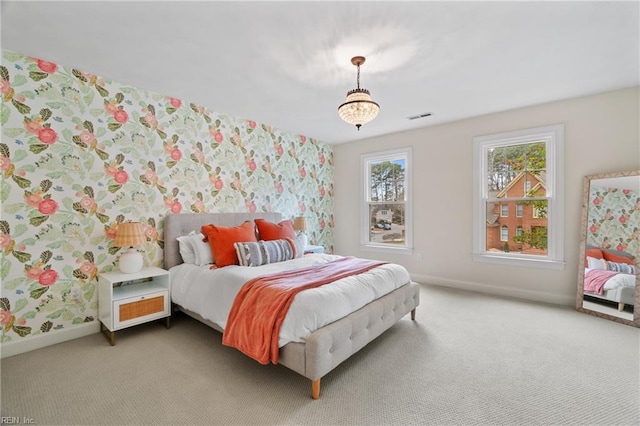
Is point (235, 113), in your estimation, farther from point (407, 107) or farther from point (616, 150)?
point (616, 150)

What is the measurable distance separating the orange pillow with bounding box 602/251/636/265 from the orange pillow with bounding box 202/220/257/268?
3.99 m

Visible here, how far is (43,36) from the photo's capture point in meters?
2.18

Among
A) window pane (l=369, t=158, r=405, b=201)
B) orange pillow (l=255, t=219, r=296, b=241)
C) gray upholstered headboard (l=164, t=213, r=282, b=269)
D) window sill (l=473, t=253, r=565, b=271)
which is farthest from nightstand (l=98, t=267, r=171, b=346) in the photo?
window sill (l=473, t=253, r=565, b=271)

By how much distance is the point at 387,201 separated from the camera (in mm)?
5062

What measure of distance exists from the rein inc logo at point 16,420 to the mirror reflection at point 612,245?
4.97m

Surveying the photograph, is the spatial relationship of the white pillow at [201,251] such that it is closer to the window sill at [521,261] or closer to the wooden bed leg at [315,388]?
the wooden bed leg at [315,388]

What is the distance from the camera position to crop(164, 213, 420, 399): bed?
1849 millimetres

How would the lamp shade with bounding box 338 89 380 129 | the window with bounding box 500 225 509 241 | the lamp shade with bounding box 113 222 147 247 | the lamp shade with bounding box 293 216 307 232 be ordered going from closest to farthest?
the lamp shade with bounding box 338 89 380 129 → the lamp shade with bounding box 113 222 147 247 → the window with bounding box 500 225 509 241 → the lamp shade with bounding box 293 216 307 232

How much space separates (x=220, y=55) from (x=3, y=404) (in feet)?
9.39

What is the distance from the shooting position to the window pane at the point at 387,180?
16.1ft

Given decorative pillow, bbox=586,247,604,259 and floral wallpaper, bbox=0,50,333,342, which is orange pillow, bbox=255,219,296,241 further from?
decorative pillow, bbox=586,247,604,259

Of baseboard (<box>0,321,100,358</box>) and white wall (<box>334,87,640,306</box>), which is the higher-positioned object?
white wall (<box>334,87,640,306</box>)

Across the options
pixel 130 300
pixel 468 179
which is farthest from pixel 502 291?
pixel 130 300

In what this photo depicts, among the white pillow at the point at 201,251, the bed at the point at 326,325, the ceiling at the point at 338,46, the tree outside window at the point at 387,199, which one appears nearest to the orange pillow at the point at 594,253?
the ceiling at the point at 338,46
